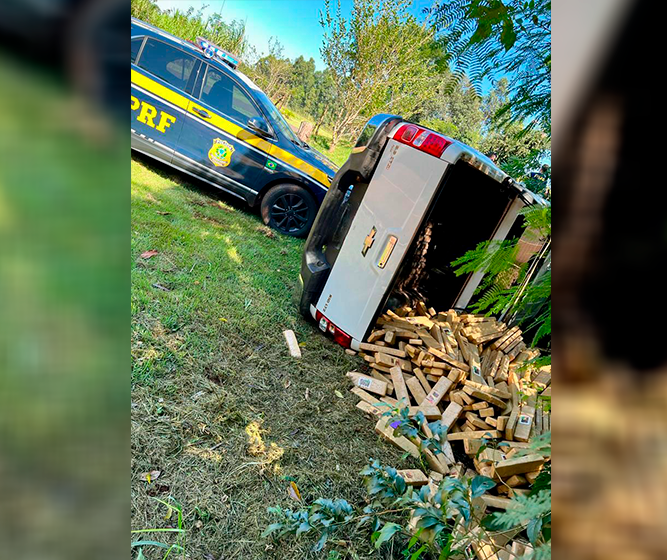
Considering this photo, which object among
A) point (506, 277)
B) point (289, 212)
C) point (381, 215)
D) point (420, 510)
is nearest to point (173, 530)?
point (420, 510)

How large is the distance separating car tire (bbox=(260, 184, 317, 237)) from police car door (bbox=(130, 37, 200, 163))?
1.68 m

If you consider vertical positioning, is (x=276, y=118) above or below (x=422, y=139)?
below

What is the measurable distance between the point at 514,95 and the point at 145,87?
6.05 meters

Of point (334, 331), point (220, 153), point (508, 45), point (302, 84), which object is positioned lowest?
point (334, 331)

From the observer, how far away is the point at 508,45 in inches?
58.1

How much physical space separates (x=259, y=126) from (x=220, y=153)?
741mm

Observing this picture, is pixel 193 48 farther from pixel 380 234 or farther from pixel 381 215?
pixel 380 234

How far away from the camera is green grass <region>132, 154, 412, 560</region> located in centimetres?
225

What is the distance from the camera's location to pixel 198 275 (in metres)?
4.56

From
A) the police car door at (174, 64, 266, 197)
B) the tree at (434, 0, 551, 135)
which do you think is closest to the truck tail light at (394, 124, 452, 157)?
the tree at (434, 0, 551, 135)

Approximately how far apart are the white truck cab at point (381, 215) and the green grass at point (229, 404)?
20.2 inches
